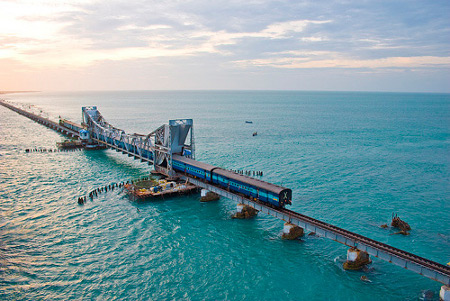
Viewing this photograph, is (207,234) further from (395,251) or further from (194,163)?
(395,251)

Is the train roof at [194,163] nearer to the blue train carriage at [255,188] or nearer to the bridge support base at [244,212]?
the blue train carriage at [255,188]

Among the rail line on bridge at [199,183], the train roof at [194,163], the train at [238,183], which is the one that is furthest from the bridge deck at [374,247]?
the train roof at [194,163]

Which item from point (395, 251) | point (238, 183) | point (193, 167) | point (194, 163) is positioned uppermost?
point (194, 163)

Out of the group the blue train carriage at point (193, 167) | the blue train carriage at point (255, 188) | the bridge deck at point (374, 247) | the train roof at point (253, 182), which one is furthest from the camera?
the blue train carriage at point (193, 167)

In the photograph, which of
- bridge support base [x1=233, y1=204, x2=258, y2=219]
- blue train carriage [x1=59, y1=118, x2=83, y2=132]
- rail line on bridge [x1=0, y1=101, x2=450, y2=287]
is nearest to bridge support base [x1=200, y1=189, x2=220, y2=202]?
rail line on bridge [x1=0, y1=101, x2=450, y2=287]

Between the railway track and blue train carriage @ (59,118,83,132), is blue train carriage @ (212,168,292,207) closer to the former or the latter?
the railway track

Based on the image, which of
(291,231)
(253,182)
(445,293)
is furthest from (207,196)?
(445,293)

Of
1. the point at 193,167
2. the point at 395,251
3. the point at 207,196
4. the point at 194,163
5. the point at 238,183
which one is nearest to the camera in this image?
the point at 395,251

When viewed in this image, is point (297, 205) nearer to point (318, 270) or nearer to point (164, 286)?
point (318, 270)

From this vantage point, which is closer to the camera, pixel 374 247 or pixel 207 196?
pixel 374 247
